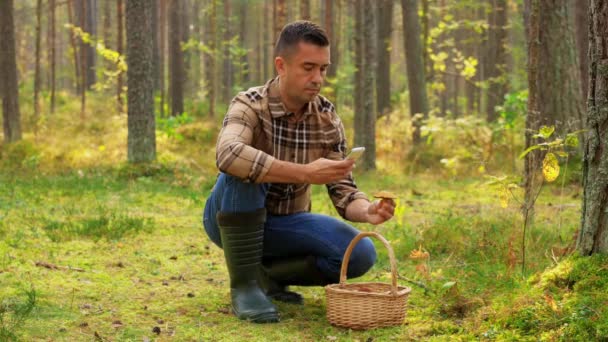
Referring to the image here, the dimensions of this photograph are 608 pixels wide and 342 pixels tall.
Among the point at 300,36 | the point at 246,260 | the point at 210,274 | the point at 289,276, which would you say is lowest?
the point at 210,274

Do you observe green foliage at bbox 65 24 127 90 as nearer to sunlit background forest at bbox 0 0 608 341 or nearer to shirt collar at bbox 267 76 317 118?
sunlit background forest at bbox 0 0 608 341

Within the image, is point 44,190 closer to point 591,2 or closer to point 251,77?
point 591,2

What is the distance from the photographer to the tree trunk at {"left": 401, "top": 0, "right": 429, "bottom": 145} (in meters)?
15.8

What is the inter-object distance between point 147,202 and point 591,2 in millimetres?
6430

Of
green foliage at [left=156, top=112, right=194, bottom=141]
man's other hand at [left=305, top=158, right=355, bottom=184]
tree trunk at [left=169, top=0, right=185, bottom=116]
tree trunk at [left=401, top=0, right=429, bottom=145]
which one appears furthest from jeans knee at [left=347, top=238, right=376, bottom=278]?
tree trunk at [left=169, top=0, right=185, bottom=116]

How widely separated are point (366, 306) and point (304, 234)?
0.64m

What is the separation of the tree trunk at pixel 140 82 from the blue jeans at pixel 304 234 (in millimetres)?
7574

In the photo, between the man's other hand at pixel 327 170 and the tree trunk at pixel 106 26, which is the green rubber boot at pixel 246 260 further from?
the tree trunk at pixel 106 26

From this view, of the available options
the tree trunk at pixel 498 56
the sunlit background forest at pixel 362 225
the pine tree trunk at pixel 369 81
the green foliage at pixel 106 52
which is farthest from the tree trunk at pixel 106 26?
the pine tree trunk at pixel 369 81

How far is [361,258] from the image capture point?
412cm

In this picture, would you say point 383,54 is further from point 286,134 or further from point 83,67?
point 286,134

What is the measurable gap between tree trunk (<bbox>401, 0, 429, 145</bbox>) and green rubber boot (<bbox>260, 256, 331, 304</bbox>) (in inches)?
458

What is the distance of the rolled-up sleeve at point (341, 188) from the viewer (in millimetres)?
4184

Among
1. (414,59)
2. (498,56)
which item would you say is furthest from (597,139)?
(498,56)
